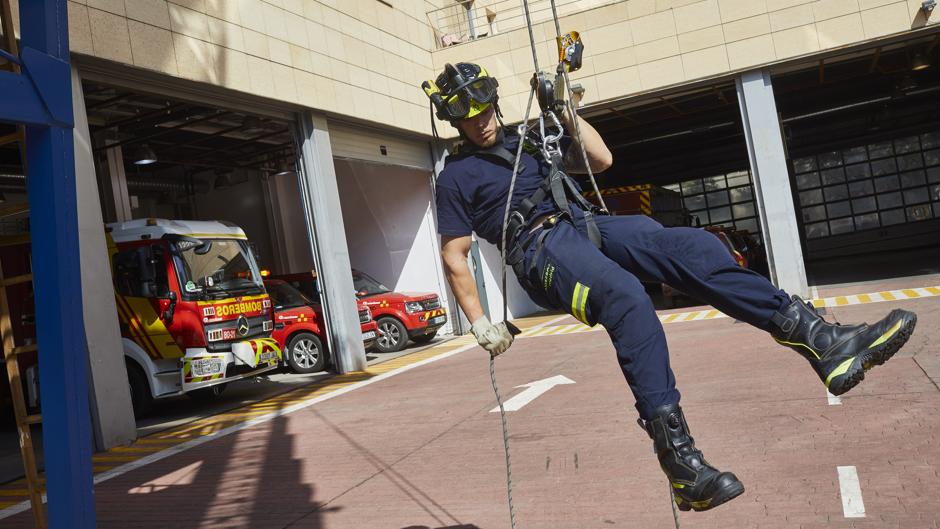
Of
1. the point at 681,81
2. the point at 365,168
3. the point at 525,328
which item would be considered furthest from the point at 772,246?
the point at 365,168

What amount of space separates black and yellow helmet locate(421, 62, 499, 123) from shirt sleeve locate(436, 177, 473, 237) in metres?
0.36

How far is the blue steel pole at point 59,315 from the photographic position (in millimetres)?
3504

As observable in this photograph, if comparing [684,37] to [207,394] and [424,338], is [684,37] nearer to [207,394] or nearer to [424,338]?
[424,338]

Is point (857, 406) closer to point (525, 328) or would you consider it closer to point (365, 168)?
point (525, 328)

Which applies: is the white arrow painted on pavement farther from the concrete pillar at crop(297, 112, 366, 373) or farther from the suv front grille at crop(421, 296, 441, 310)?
the suv front grille at crop(421, 296, 441, 310)

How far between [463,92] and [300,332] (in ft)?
44.9

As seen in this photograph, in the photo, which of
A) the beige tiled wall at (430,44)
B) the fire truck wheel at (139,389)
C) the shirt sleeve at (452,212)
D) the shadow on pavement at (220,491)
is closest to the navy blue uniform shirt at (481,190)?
the shirt sleeve at (452,212)

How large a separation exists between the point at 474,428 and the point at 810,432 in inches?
132

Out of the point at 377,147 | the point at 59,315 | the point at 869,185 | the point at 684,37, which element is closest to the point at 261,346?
the point at 377,147

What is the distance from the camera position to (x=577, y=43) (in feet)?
14.8

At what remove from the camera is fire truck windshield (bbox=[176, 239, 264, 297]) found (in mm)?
13344

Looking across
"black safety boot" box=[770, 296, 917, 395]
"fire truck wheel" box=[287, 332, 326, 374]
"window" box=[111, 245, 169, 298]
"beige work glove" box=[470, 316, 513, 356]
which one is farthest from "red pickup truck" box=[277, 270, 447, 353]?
"black safety boot" box=[770, 296, 917, 395]

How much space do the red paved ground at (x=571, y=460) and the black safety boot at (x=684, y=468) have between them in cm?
138

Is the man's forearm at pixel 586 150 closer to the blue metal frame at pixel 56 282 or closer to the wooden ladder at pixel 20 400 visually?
the blue metal frame at pixel 56 282
